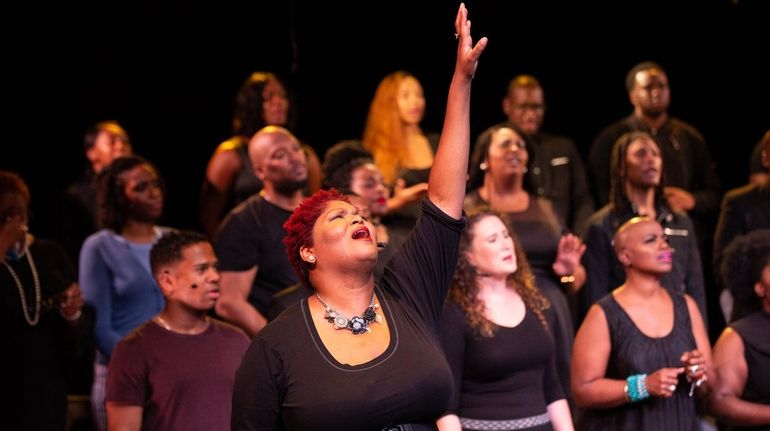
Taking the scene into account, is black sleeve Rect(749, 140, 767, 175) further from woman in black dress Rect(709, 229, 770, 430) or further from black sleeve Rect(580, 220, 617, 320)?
woman in black dress Rect(709, 229, 770, 430)

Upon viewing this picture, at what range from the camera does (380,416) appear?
3.39 metres

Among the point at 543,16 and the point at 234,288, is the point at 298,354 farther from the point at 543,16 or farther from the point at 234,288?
the point at 543,16

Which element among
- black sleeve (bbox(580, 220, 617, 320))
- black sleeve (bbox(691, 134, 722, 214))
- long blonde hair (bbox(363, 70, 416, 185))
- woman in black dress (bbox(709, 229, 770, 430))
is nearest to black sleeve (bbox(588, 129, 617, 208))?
black sleeve (bbox(691, 134, 722, 214))

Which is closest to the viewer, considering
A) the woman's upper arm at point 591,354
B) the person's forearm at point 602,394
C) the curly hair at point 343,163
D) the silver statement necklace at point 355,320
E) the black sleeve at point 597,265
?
the silver statement necklace at point 355,320

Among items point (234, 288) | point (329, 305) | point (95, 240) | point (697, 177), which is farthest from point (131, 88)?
point (329, 305)

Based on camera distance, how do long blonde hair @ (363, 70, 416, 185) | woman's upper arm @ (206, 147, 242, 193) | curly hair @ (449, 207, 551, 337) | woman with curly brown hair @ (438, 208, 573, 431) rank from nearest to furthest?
1. woman with curly brown hair @ (438, 208, 573, 431)
2. curly hair @ (449, 207, 551, 337)
3. woman's upper arm @ (206, 147, 242, 193)
4. long blonde hair @ (363, 70, 416, 185)

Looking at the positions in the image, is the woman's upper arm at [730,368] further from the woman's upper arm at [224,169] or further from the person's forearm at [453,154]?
the woman's upper arm at [224,169]

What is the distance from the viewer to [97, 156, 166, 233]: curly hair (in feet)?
20.2

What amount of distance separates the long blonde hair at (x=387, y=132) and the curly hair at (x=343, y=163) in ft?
1.82

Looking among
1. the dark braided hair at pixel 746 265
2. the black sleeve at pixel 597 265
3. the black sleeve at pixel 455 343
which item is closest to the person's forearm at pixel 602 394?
the black sleeve at pixel 455 343

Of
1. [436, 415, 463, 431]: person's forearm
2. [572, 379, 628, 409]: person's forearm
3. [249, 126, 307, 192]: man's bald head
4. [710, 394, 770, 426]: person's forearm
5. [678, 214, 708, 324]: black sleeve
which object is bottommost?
[710, 394, 770, 426]: person's forearm

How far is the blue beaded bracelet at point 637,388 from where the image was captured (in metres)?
5.12

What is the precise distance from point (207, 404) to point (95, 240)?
1807 mm

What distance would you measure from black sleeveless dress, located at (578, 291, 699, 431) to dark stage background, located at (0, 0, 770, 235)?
9.76 ft
